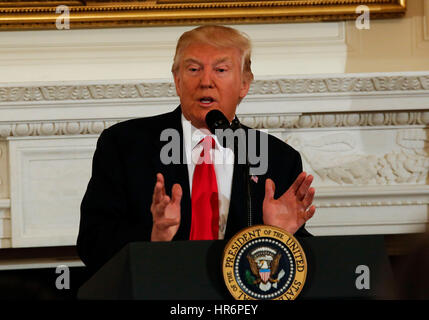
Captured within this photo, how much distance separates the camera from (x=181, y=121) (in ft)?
8.18

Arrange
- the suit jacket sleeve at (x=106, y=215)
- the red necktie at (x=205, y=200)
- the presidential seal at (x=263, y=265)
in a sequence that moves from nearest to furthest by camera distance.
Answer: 1. the presidential seal at (x=263, y=265)
2. the suit jacket sleeve at (x=106, y=215)
3. the red necktie at (x=205, y=200)

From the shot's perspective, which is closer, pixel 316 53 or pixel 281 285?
pixel 281 285

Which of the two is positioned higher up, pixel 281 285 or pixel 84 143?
pixel 84 143

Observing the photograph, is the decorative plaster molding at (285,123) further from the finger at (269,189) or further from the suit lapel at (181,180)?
the finger at (269,189)

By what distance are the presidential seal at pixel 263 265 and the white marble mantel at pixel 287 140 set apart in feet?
6.45

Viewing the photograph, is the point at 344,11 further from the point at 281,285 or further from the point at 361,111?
the point at 281,285

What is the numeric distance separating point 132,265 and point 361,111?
2.28 metres

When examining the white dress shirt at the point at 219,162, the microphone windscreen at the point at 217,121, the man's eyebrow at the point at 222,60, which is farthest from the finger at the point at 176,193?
the man's eyebrow at the point at 222,60

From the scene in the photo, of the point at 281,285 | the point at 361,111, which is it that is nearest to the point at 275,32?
the point at 361,111

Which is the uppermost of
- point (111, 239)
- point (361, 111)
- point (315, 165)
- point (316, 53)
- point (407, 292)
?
point (316, 53)

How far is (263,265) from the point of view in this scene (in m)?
1.49

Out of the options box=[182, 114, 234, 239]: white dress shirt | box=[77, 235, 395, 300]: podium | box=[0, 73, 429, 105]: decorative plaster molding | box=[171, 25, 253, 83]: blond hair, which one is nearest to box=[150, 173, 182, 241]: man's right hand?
box=[77, 235, 395, 300]: podium

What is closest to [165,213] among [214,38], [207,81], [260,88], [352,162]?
[207,81]

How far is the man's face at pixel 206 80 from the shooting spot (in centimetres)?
243
